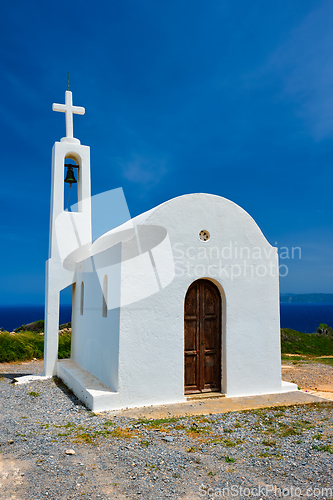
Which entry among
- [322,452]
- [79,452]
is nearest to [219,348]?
[322,452]

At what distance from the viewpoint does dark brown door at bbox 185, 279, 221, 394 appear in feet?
28.2

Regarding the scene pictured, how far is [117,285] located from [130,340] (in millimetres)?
1143

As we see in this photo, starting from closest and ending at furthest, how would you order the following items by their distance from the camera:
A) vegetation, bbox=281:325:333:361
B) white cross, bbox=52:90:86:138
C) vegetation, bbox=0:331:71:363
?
white cross, bbox=52:90:86:138
vegetation, bbox=0:331:71:363
vegetation, bbox=281:325:333:361

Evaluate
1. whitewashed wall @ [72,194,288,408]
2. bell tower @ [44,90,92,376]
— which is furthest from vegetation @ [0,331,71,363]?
whitewashed wall @ [72,194,288,408]

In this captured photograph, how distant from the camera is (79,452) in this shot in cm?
550

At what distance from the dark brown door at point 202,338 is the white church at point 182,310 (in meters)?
0.02

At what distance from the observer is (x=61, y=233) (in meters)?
12.1

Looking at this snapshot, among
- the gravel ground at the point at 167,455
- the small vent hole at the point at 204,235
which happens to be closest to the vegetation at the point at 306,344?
the gravel ground at the point at 167,455

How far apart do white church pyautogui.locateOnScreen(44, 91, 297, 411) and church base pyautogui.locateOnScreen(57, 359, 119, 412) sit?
23 millimetres

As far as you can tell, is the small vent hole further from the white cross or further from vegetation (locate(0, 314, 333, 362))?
vegetation (locate(0, 314, 333, 362))

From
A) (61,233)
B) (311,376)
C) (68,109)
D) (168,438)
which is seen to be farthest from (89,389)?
(68,109)

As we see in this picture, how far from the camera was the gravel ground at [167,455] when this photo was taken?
445 cm

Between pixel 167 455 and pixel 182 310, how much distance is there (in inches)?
133

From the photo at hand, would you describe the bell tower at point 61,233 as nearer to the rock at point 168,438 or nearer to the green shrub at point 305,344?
the rock at point 168,438
